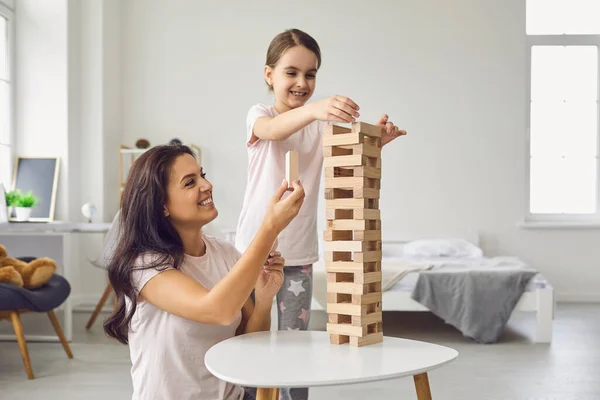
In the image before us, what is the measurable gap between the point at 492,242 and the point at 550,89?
140 centimetres

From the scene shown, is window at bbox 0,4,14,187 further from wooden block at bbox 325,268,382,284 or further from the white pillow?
wooden block at bbox 325,268,382,284

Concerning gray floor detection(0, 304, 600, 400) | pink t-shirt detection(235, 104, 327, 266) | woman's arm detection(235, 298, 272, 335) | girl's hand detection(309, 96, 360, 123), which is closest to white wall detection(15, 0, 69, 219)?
gray floor detection(0, 304, 600, 400)

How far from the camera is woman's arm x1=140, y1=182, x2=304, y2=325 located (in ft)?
4.03

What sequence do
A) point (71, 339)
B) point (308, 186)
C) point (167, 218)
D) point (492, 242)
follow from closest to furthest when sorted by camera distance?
point (167, 218) → point (308, 186) → point (71, 339) → point (492, 242)

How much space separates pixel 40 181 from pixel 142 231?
13.0 ft

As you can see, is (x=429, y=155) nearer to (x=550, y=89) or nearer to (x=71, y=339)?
(x=550, y=89)

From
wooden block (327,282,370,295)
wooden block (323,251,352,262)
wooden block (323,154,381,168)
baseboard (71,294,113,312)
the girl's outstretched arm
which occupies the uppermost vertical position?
the girl's outstretched arm

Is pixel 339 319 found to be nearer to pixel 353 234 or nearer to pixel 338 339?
pixel 338 339

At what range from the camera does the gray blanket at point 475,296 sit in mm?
3912

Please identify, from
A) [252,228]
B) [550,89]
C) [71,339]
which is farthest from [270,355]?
[550,89]

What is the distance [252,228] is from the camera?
181cm

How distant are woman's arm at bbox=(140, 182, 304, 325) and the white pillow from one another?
12.3 feet

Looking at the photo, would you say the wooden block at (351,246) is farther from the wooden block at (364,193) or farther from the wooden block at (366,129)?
the wooden block at (366,129)

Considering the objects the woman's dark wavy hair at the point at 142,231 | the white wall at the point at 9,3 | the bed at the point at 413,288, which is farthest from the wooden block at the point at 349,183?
the white wall at the point at 9,3
